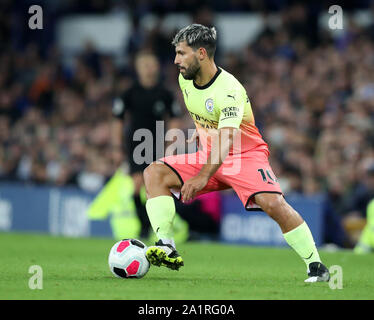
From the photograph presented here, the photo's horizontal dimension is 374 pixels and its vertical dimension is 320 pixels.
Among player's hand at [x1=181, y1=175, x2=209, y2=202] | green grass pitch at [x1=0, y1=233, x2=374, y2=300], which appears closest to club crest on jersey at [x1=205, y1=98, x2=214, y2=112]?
player's hand at [x1=181, y1=175, x2=209, y2=202]

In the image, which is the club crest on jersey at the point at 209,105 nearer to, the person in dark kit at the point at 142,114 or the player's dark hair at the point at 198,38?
the player's dark hair at the point at 198,38

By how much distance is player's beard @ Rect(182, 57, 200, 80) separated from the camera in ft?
23.9

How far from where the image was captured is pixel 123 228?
13594 millimetres

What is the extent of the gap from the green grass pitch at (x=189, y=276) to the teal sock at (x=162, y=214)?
1.27 ft

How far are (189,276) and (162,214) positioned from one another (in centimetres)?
Result: 61

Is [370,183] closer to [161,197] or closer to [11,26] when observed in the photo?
[161,197]

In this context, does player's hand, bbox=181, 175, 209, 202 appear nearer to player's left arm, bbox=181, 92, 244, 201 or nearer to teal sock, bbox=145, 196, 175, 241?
player's left arm, bbox=181, 92, 244, 201

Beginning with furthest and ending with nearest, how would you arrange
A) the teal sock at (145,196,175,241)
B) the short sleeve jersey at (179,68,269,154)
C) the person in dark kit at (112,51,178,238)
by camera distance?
the person in dark kit at (112,51,178,238) → the teal sock at (145,196,175,241) → the short sleeve jersey at (179,68,269,154)

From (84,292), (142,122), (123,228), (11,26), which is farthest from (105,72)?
(84,292)

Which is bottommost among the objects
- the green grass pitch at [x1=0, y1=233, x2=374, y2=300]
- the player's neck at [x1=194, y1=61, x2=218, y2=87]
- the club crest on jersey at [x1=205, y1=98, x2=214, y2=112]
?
the green grass pitch at [x1=0, y1=233, x2=374, y2=300]

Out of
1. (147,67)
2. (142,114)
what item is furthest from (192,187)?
(142,114)

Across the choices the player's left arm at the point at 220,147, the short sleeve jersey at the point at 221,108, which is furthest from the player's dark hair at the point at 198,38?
the player's left arm at the point at 220,147

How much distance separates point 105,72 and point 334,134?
697 centimetres

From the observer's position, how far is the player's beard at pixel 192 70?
727cm
